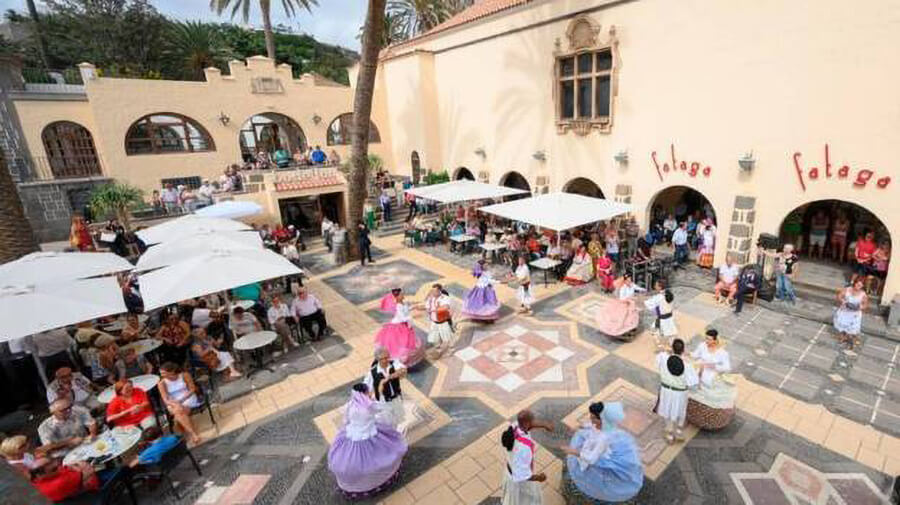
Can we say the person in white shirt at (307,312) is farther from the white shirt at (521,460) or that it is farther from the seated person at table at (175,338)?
the white shirt at (521,460)

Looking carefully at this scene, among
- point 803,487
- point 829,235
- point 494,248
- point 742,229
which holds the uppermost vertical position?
point 742,229

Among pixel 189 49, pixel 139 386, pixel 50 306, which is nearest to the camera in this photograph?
pixel 50 306

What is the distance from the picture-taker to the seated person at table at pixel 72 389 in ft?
21.7

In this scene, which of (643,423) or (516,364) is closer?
(643,423)

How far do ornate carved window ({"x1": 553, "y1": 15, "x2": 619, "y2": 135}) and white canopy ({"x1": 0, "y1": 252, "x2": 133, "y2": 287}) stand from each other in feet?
47.9

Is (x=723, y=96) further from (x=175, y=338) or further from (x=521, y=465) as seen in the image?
(x=175, y=338)

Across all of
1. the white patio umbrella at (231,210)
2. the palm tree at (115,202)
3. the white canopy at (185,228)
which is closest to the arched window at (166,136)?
the palm tree at (115,202)

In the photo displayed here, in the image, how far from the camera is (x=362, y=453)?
205 inches

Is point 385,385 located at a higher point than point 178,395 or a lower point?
higher

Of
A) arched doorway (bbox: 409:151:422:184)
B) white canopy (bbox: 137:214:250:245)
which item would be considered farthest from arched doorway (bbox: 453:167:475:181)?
white canopy (bbox: 137:214:250:245)

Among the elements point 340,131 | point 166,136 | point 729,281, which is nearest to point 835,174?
point 729,281

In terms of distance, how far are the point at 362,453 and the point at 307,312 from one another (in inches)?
198

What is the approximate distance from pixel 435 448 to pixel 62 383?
603 cm

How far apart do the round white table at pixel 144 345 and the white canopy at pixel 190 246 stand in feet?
5.04
